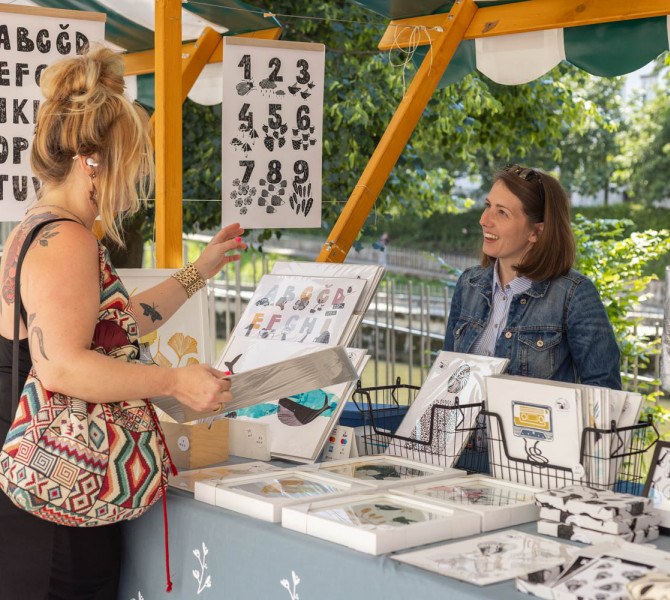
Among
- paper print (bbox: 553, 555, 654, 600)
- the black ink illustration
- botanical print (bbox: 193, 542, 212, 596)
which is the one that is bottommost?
botanical print (bbox: 193, 542, 212, 596)

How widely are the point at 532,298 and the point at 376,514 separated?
49.6 inches

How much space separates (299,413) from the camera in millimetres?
2334

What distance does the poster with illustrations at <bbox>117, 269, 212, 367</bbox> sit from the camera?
283 cm

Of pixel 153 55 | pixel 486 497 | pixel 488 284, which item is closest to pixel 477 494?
pixel 486 497

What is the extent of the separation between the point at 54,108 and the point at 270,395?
0.75 metres

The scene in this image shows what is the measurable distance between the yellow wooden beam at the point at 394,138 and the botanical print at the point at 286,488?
5.35ft

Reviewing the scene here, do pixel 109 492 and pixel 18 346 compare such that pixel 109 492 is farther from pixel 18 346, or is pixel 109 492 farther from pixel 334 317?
pixel 334 317

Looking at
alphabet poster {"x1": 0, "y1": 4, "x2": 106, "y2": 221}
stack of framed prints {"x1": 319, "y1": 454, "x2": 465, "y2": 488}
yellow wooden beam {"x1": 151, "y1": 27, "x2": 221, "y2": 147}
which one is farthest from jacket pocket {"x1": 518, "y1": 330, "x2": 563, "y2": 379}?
yellow wooden beam {"x1": 151, "y1": 27, "x2": 221, "y2": 147}

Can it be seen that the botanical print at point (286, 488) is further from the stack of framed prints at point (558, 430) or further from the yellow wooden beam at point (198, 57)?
A: the yellow wooden beam at point (198, 57)

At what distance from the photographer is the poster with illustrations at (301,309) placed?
2477mm

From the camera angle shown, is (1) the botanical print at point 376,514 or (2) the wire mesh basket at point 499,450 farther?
(2) the wire mesh basket at point 499,450

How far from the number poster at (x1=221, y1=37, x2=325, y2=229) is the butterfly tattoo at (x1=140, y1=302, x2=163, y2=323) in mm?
848

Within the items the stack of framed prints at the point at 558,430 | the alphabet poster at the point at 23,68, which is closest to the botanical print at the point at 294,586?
the stack of framed prints at the point at 558,430

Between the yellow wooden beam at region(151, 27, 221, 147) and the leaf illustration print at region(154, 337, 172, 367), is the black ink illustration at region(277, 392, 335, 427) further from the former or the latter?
the yellow wooden beam at region(151, 27, 221, 147)
